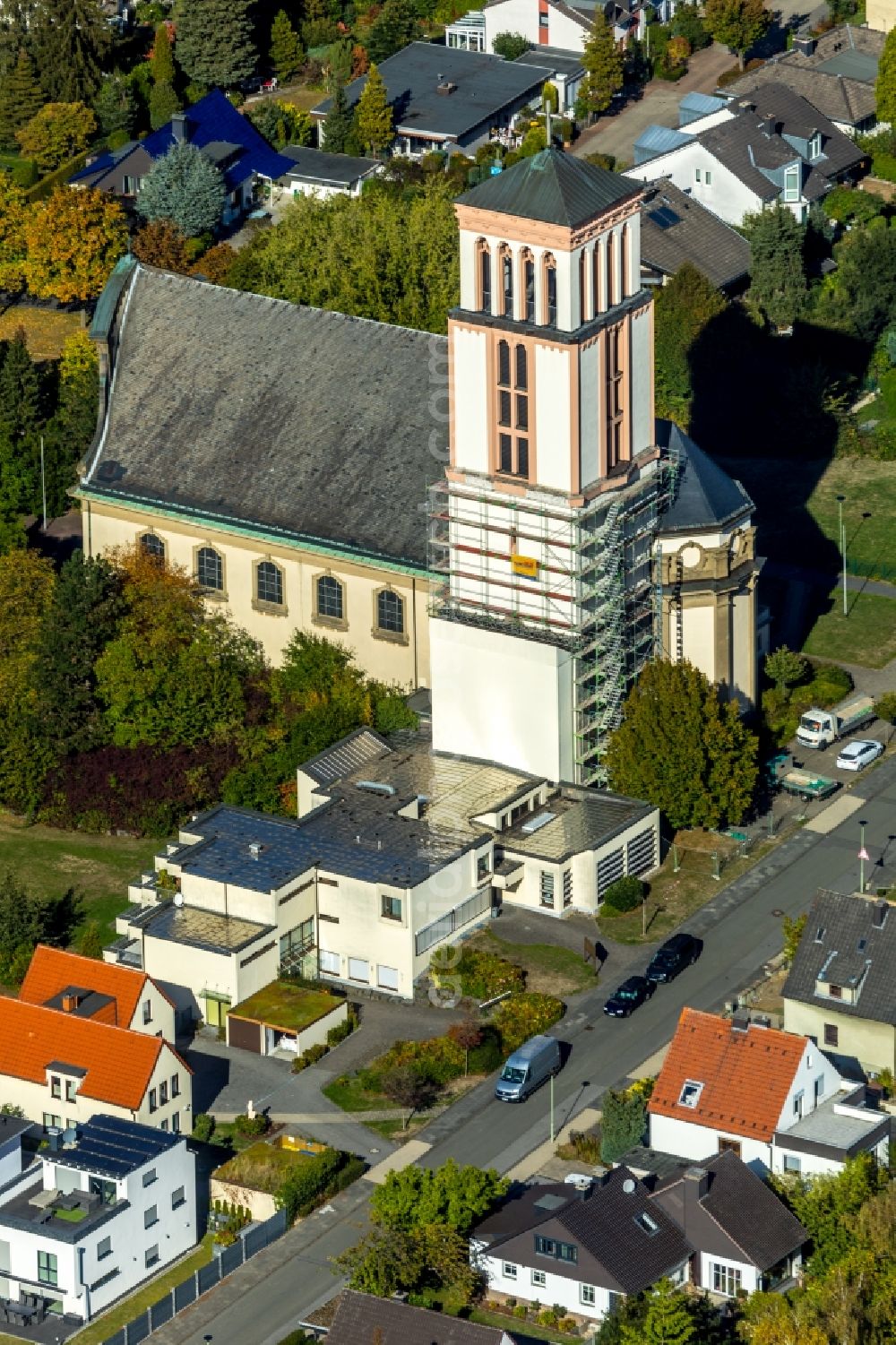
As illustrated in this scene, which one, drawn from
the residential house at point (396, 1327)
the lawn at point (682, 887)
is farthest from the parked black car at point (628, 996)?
the residential house at point (396, 1327)

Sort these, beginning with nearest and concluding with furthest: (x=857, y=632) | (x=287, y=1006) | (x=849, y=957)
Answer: (x=849, y=957)
(x=287, y=1006)
(x=857, y=632)

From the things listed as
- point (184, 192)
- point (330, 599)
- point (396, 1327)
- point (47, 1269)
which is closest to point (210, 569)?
point (330, 599)

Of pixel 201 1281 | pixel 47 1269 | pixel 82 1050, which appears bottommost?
pixel 201 1281

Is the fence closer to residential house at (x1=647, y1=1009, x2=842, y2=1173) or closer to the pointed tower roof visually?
residential house at (x1=647, y1=1009, x2=842, y2=1173)

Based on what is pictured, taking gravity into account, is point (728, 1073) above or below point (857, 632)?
above

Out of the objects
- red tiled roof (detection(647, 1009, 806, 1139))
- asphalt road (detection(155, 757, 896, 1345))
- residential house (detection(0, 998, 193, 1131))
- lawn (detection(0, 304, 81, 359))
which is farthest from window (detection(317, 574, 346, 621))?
lawn (detection(0, 304, 81, 359))

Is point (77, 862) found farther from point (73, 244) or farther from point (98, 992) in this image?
point (73, 244)
